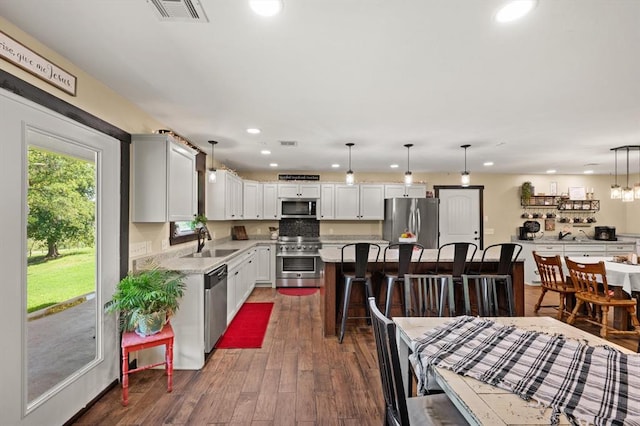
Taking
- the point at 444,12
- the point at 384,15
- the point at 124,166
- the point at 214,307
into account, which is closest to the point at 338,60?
the point at 384,15

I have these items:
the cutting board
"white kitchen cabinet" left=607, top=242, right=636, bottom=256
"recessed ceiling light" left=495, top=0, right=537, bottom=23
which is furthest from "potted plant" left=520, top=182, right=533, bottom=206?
"recessed ceiling light" left=495, top=0, right=537, bottom=23

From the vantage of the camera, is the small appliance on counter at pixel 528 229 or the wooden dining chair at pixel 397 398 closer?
the wooden dining chair at pixel 397 398

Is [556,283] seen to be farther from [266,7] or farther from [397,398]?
[266,7]

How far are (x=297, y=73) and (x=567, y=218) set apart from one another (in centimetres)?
719

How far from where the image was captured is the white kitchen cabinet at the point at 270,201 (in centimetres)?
603

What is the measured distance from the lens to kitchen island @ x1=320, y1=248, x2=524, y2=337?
349 cm

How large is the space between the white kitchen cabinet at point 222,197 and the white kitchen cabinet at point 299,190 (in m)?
1.04

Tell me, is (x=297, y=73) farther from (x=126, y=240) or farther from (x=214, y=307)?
(x=214, y=307)

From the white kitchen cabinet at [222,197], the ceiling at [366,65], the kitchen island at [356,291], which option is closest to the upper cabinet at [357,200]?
the white kitchen cabinet at [222,197]

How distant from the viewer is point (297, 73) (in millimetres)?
2129

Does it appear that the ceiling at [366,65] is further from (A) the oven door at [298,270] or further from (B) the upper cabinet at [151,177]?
(A) the oven door at [298,270]

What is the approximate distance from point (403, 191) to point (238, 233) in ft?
11.0

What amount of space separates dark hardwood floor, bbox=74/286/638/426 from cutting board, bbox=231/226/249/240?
295cm

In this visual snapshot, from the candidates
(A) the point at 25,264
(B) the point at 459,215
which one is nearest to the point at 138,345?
(A) the point at 25,264
